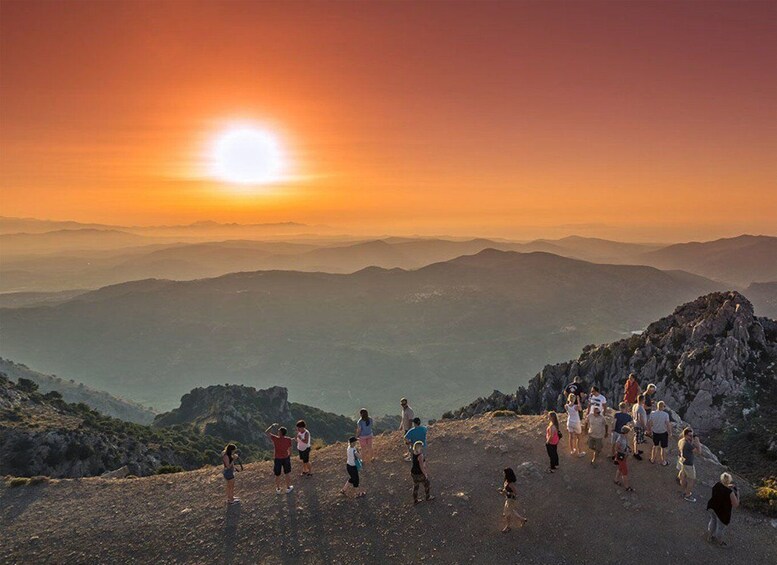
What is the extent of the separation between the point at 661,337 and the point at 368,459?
35.4 m

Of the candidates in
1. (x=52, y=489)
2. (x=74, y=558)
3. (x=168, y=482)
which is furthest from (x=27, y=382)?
(x=74, y=558)

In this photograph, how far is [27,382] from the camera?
158 feet

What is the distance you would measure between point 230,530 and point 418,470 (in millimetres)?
6818

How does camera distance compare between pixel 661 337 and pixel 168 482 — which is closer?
pixel 168 482

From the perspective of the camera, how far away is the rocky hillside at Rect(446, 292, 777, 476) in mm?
26531

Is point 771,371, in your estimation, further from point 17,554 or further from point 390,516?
point 17,554

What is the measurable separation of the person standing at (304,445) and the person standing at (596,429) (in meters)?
10.8

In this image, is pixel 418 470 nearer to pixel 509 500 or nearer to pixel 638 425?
pixel 509 500

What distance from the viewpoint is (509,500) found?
44.2 ft

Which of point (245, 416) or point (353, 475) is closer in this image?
point (353, 475)

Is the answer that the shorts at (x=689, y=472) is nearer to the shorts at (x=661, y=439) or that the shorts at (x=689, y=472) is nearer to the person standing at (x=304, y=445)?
the shorts at (x=661, y=439)

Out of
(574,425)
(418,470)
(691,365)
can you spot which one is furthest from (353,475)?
(691,365)

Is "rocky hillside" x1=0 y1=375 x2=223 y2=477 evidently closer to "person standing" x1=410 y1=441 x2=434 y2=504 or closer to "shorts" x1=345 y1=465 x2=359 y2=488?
"shorts" x1=345 y1=465 x2=359 y2=488

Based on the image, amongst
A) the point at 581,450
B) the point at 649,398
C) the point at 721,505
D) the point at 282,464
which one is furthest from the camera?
the point at 581,450
